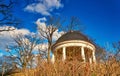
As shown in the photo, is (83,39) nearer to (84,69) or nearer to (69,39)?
(69,39)

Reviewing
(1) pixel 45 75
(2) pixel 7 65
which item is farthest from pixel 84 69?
(2) pixel 7 65

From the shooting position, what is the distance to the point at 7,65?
154 feet

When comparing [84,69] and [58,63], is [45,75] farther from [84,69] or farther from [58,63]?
[84,69]

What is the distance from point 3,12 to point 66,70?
2583 cm

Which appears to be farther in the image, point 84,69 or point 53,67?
point 53,67

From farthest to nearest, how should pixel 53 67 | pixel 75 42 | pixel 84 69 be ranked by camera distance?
pixel 75 42 → pixel 53 67 → pixel 84 69

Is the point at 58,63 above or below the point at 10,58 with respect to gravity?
below

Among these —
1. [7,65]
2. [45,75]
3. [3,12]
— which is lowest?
[45,75]

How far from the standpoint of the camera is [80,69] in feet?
20.8

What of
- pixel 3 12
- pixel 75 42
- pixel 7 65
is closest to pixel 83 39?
pixel 75 42

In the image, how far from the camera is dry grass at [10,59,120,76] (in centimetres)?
624

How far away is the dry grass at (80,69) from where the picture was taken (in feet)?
20.5

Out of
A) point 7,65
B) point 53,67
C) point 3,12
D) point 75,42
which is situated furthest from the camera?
point 7,65

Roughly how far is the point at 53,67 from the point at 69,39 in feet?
86.8
